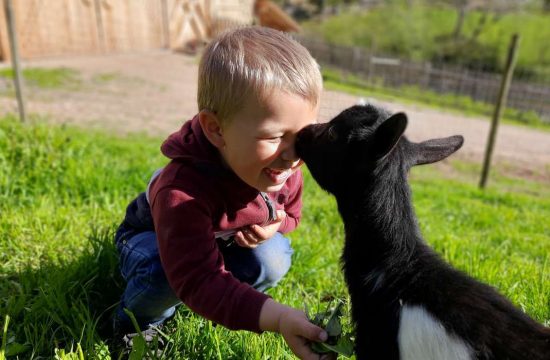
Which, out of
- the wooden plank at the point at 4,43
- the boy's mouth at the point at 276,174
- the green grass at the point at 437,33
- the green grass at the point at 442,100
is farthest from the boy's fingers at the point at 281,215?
the green grass at the point at 437,33

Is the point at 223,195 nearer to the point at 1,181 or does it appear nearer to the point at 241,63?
the point at 241,63

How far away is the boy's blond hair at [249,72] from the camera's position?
6.05 feet

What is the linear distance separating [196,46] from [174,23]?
1.54 m

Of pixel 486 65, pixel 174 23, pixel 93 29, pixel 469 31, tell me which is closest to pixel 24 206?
pixel 93 29

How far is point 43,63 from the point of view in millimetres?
13844

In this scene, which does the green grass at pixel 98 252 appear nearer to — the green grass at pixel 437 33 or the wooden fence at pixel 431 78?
the wooden fence at pixel 431 78

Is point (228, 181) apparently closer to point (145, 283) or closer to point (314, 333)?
point (145, 283)

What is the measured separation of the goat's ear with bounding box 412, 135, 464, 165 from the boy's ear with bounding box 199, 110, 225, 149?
0.76m

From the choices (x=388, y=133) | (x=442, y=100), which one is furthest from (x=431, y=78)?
(x=388, y=133)

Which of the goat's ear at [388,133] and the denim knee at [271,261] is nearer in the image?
the goat's ear at [388,133]

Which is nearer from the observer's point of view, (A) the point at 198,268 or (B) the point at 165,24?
(A) the point at 198,268

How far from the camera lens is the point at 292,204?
8.79 feet

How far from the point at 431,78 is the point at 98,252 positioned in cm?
2477

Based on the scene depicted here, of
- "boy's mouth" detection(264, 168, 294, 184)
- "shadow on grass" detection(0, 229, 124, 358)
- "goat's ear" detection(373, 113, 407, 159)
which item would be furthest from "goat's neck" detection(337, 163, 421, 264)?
"shadow on grass" detection(0, 229, 124, 358)
